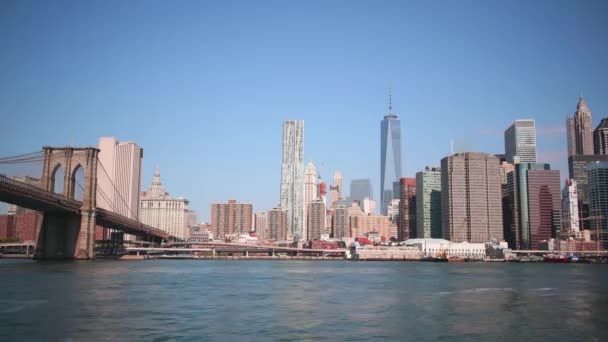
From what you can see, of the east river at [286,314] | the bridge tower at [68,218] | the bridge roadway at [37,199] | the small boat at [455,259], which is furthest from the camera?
the small boat at [455,259]

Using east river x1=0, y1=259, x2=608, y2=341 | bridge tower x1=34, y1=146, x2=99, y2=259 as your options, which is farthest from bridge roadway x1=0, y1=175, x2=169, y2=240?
east river x1=0, y1=259, x2=608, y2=341

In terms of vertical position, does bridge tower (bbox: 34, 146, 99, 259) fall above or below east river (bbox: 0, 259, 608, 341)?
above

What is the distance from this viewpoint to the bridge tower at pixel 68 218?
305ft

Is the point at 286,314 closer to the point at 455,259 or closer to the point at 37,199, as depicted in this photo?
the point at 37,199

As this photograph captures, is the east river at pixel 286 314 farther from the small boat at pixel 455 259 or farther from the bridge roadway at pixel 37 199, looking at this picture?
the small boat at pixel 455 259

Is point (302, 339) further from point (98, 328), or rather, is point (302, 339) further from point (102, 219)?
point (102, 219)

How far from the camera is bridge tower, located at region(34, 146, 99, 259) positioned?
92812 millimetres

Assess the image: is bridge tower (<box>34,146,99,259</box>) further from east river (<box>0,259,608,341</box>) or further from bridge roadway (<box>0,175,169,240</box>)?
east river (<box>0,259,608,341</box>)

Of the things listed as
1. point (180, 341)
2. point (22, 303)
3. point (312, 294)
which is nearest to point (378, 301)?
point (312, 294)

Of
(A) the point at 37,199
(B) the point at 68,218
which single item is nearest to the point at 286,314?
(A) the point at 37,199

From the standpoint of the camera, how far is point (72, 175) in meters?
97.2

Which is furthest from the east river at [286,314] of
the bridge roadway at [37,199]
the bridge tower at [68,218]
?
the bridge tower at [68,218]

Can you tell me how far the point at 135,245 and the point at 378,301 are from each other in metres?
145

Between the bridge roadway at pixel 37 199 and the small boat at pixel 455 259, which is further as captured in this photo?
the small boat at pixel 455 259
